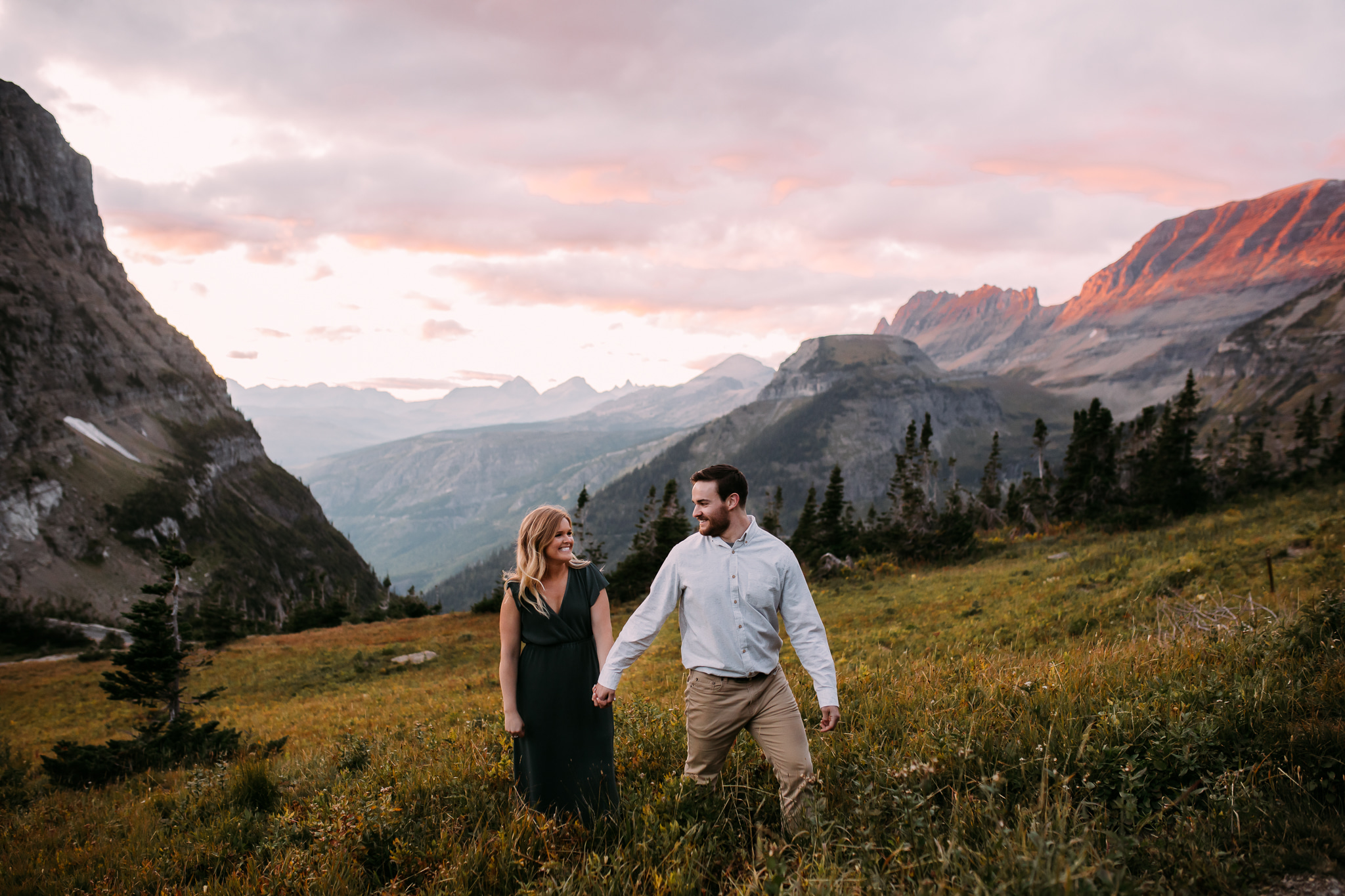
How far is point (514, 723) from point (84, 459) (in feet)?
680

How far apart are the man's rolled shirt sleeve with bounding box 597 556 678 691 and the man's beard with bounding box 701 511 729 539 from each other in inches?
16.9

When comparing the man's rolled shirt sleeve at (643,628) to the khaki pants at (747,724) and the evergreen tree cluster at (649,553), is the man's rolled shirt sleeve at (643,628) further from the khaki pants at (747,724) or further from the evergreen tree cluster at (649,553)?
the evergreen tree cluster at (649,553)

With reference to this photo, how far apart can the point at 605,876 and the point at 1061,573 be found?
20975mm

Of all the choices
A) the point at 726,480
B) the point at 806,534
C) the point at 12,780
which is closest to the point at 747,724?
the point at 726,480

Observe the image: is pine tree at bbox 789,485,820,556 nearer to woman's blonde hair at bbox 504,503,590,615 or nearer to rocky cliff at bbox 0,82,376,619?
woman's blonde hair at bbox 504,503,590,615

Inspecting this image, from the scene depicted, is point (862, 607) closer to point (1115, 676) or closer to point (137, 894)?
point (1115, 676)

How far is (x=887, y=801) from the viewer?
4.27 m

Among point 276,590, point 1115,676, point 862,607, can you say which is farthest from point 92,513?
point 1115,676

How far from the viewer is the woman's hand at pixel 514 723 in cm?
511

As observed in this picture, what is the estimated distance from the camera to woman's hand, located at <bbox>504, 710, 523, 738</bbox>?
5113 millimetres

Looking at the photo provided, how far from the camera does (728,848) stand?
14.0ft

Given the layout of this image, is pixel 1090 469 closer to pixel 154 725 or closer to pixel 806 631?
pixel 806 631

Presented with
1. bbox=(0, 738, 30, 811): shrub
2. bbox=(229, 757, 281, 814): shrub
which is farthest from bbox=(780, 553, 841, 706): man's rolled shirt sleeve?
bbox=(0, 738, 30, 811): shrub

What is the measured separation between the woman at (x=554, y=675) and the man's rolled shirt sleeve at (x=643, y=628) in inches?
8.8
